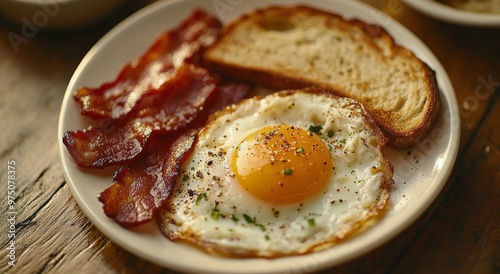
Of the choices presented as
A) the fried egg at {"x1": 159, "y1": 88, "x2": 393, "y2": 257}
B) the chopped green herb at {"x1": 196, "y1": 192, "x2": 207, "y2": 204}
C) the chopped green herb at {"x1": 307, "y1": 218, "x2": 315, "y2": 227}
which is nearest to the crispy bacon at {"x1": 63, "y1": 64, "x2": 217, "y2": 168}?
the fried egg at {"x1": 159, "y1": 88, "x2": 393, "y2": 257}

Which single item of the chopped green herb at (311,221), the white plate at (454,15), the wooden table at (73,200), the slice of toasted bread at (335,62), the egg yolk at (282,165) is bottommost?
the wooden table at (73,200)

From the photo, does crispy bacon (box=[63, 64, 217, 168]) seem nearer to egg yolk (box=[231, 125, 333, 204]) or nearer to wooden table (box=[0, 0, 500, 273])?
wooden table (box=[0, 0, 500, 273])

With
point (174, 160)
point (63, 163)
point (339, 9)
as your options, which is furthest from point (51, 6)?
point (339, 9)

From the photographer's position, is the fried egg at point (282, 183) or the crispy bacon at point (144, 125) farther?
the crispy bacon at point (144, 125)

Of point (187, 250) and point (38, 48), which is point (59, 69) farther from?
point (187, 250)

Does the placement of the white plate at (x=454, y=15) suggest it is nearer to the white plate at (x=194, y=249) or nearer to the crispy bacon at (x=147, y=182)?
the white plate at (x=194, y=249)

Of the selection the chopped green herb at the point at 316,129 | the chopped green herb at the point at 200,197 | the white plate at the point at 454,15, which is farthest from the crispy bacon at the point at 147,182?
the white plate at the point at 454,15

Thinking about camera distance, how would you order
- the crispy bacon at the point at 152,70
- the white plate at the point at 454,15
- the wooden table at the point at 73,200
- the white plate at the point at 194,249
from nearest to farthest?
the white plate at the point at 194,249 → the wooden table at the point at 73,200 → the crispy bacon at the point at 152,70 → the white plate at the point at 454,15
